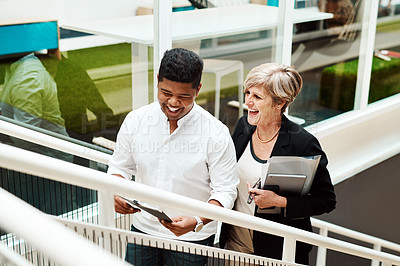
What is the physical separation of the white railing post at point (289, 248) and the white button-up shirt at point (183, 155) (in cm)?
27

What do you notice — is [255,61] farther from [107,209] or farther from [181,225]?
[181,225]

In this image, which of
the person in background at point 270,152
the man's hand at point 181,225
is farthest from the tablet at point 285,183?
the man's hand at point 181,225

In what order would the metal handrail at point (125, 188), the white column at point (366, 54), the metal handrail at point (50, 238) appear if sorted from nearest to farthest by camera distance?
1. the metal handrail at point (50, 238)
2. the metal handrail at point (125, 188)
3. the white column at point (366, 54)

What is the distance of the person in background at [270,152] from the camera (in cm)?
229

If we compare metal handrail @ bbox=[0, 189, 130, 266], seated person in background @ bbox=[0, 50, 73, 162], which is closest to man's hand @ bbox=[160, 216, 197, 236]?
metal handrail @ bbox=[0, 189, 130, 266]

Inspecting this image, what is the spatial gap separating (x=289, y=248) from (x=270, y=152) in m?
0.43

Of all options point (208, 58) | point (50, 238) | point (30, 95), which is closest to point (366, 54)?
point (208, 58)

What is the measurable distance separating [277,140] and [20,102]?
6.59 ft

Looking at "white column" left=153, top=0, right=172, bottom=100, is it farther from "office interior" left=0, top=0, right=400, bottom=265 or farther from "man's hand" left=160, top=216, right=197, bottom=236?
"man's hand" left=160, top=216, right=197, bottom=236

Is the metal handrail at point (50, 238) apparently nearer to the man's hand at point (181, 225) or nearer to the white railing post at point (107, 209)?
the man's hand at point (181, 225)

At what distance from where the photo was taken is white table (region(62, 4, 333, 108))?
12.4ft

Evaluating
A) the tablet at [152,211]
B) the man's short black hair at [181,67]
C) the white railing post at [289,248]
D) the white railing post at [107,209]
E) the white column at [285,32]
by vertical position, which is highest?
the man's short black hair at [181,67]

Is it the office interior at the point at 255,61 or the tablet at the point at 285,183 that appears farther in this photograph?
the office interior at the point at 255,61

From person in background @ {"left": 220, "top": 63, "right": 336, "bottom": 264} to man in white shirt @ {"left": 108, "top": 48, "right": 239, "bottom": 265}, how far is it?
0.23 metres
